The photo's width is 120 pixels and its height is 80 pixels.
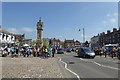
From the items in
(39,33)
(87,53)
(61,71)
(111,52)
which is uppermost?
(39,33)

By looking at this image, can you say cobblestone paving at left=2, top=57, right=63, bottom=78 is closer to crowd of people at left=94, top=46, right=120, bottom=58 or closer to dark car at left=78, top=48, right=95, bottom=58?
crowd of people at left=94, top=46, right=120, bottom=58

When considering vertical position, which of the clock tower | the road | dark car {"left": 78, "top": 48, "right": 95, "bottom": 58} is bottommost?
the road

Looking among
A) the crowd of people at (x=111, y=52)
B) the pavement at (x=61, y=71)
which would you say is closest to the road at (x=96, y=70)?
the pavement at (x=61, y=71)

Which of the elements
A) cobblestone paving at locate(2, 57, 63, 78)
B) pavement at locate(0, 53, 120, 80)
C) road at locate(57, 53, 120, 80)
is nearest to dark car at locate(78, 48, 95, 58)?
road at locate(57, 53, 120, 80)

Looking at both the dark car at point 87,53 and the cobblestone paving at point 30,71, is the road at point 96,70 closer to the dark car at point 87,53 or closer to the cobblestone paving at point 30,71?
the cobblestone paving at point 30,71

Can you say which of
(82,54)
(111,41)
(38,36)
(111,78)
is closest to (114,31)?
(111,41)

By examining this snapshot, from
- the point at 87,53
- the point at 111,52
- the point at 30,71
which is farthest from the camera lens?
the point at 111,52

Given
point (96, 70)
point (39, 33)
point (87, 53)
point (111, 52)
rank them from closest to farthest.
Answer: point (96, 70), point (87, 53), point (111, 52), point (39, 33)

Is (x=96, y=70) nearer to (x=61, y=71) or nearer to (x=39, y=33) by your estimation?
(x=61, y=71)

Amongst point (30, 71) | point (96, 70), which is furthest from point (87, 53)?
point (30, 71)

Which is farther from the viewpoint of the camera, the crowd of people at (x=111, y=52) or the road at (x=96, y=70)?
the crowd of people at (x=111, y=52)

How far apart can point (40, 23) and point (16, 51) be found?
1857 centimetres

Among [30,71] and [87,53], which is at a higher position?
[87,53]

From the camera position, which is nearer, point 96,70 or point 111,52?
point 96,70
